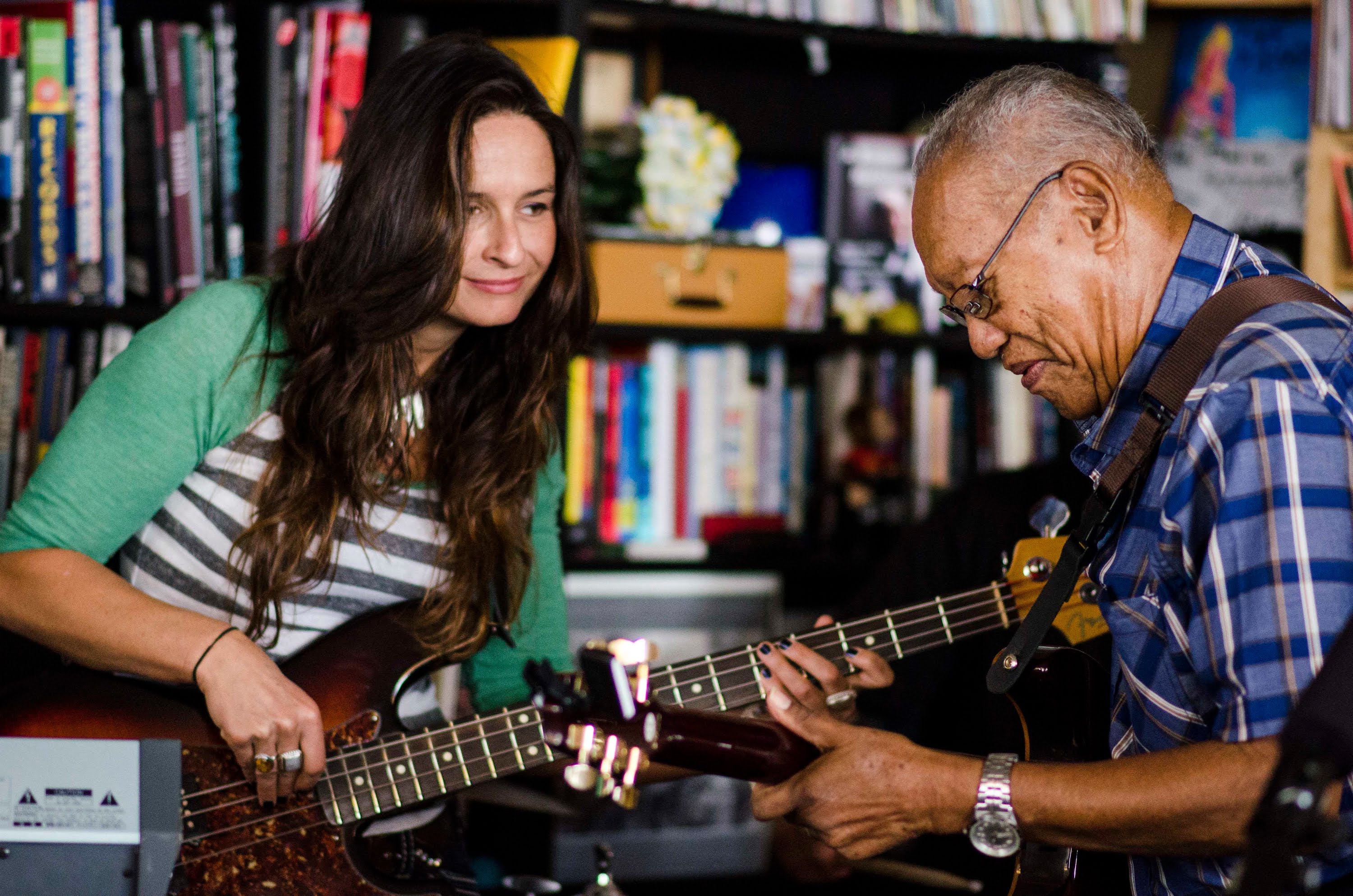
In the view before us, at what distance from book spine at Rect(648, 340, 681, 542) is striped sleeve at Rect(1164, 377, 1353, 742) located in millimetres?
1449

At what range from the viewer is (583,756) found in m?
1.05

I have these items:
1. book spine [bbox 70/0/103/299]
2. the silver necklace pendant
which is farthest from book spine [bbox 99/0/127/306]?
the silver necklace pendant

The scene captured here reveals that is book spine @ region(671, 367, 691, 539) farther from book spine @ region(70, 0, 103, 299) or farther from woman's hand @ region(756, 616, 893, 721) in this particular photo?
book spine @ region(70, 0, 103, 299)

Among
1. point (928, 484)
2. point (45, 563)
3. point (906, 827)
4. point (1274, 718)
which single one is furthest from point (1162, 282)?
point (928, 484)

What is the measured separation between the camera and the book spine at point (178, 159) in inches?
73.2

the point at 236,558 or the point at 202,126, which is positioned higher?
the point at 202,126

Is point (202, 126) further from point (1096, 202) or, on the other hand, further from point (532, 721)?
point (1096, 202)

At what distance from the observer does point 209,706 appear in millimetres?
1333

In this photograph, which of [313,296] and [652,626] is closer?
[313,296]

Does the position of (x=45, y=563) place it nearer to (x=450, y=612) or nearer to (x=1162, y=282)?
(x=450, y=612)

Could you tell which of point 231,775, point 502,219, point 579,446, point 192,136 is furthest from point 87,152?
point 231,775

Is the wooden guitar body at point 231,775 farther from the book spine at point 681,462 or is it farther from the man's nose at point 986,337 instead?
the book spine at point 681,462

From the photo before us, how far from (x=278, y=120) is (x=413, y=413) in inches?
26.3

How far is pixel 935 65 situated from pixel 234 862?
199cm
